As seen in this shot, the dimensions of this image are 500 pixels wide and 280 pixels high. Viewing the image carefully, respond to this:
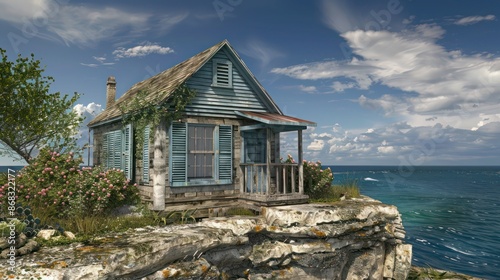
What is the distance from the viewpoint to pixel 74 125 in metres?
20.4

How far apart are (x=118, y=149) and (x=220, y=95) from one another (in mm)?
4993

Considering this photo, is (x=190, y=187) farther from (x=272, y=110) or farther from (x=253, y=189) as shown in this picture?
(x=272, y=110)

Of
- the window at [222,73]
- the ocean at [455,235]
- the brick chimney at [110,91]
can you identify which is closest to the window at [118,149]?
the window at [222,73]

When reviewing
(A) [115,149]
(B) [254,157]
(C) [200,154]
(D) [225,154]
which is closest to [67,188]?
(A) [115,149]

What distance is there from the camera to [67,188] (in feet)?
39.6

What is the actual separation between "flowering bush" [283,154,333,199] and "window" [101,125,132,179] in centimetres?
722

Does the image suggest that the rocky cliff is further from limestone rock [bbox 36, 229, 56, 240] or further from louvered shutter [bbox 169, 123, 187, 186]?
louvered shutter [bbox 169, 123, 187, 186]

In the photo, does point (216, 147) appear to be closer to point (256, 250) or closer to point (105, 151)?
point (256, 250)

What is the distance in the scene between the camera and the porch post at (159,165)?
37.8 feet

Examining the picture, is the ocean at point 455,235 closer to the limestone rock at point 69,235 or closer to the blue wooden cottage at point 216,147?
the blue wooden cottage at point 216,147

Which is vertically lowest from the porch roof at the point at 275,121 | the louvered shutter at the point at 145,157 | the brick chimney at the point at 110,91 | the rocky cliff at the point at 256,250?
the rocky cliff at the point at 256,250

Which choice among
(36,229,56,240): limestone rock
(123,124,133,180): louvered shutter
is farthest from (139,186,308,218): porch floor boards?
(36,229,56,240): limestone rock

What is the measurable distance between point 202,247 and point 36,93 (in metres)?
14.2

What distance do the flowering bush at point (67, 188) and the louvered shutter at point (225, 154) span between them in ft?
11.2
